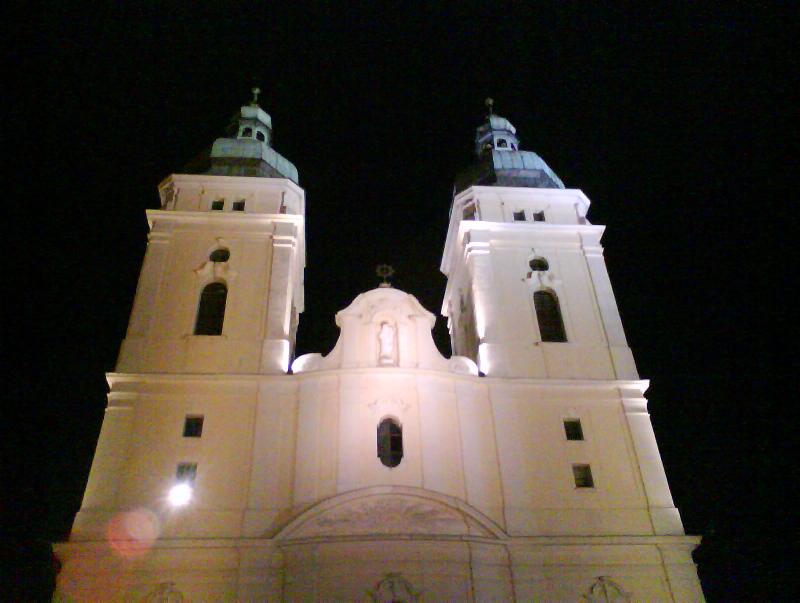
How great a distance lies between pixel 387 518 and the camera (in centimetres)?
1697

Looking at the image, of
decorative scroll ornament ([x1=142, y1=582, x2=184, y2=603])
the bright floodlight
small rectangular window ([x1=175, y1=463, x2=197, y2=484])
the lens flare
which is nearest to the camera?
decorative scroll ornament ([x1=142, y1=582, x2=184, y2=603])

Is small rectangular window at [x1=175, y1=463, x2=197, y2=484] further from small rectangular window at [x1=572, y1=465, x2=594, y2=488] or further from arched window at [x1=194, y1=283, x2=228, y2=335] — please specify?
small rectangular window at [x1=572, y1=465, x2=594, y2=488]

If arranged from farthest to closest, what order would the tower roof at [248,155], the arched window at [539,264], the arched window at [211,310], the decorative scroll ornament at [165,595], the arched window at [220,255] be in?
the tower roof at [248,155] → the arched window at [539,264] → the arched window at [220,255] → the arched window at [211,310] → the decorative scroll ornament at [165,595]

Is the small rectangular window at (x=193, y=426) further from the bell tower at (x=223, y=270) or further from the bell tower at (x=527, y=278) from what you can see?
the bell tower at (x=527, y=278)

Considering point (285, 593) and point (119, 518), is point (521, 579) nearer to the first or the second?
point (285, 593)

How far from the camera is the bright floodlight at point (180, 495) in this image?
58.2ft

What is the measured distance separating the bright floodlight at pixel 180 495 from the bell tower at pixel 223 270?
3.58 metres

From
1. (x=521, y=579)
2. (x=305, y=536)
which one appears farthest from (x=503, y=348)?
(x=305, y=536)

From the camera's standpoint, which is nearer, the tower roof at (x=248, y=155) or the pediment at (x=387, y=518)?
the pediment at (x=387, y=518)

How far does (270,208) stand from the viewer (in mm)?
24984

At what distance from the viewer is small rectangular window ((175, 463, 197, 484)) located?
1827 centimetres

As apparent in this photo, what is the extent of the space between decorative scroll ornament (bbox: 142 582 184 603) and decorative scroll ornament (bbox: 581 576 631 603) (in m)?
9.36

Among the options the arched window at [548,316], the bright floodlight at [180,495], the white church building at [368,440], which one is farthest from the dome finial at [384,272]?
the bright floodlight at [180,495]

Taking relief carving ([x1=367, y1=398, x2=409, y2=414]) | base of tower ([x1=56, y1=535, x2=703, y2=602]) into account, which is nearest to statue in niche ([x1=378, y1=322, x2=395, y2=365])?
relief carving ([x1=367, y1=398, x2=409, y2=414])
